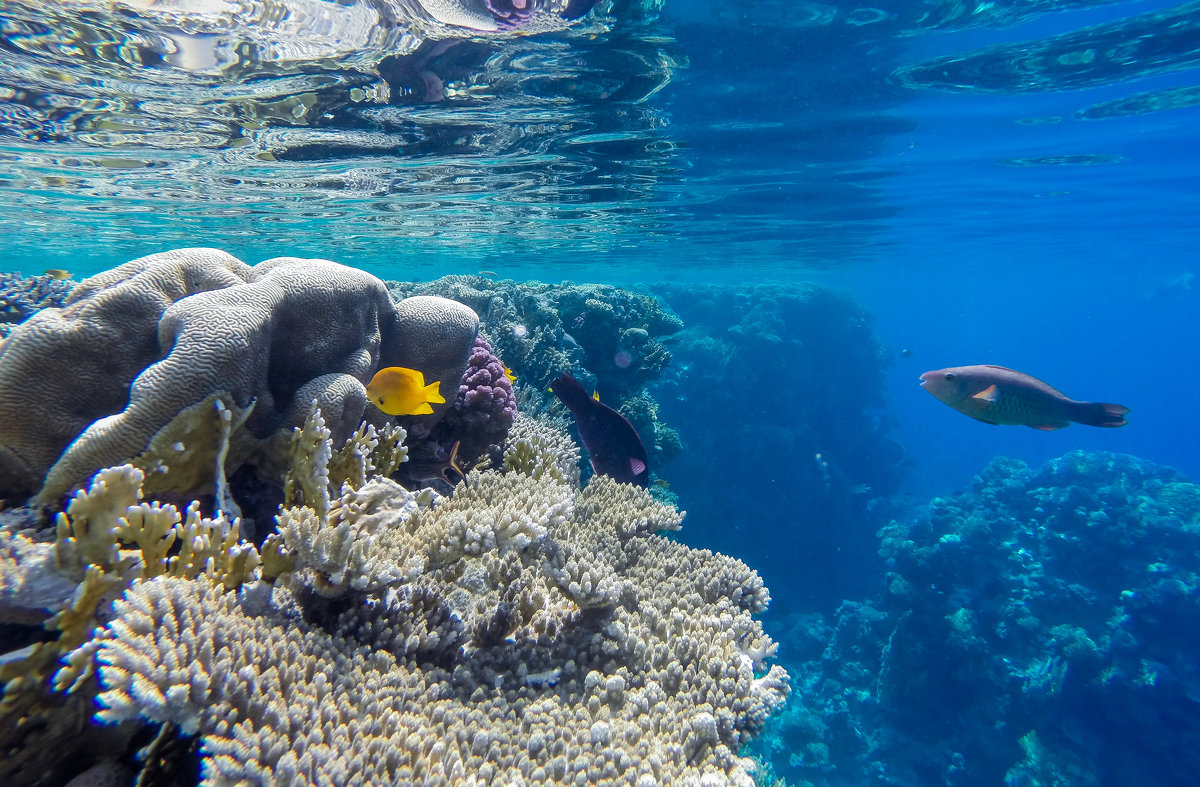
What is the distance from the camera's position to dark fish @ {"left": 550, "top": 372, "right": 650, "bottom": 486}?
5.38m

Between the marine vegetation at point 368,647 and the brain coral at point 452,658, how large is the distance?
10 mm

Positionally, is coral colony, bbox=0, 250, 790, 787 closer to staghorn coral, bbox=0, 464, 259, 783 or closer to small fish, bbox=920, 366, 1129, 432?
staghorn coral, bbox=0, 464, 259, 783

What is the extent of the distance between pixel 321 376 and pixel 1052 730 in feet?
61.8

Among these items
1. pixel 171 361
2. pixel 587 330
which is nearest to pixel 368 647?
pixel 171 361

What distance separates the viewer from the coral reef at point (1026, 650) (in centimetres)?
1337

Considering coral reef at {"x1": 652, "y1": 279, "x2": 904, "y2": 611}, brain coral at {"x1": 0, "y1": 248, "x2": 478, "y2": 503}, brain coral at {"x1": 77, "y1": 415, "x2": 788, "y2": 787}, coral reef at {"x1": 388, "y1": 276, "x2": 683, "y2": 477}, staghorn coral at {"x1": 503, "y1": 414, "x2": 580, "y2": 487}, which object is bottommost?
coral reef at {"x1": 652, "y1": 279, "x2": 904, "y2": 611}

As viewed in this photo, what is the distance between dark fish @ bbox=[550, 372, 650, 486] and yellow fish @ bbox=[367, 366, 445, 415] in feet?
5.28

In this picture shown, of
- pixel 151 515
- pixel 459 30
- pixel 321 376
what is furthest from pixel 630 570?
pixel 459 30

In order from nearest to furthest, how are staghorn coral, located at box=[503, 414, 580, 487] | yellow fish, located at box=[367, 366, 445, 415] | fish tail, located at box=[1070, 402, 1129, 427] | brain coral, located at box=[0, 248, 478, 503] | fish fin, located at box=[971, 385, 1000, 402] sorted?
brain coral, located at box=[0, 248, 478, 503] → yellow fish, located at box=[367, 366, 445, 415] → fish tail, located at box=[1070, 402, 1129, 427] → fish fin, located at box=[971, 385, 1000, 402] → staghorn coral, located at box=[503, 414, 580, 487]

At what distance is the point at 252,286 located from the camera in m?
3.56

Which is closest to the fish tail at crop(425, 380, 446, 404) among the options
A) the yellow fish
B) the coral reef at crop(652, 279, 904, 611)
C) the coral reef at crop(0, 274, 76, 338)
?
the yellow fish

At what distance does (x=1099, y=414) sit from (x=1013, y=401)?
0.62m

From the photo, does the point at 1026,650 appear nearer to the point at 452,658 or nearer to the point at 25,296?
the point at 452,658

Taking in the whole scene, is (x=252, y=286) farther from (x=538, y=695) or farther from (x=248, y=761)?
(x=538, y=695)
